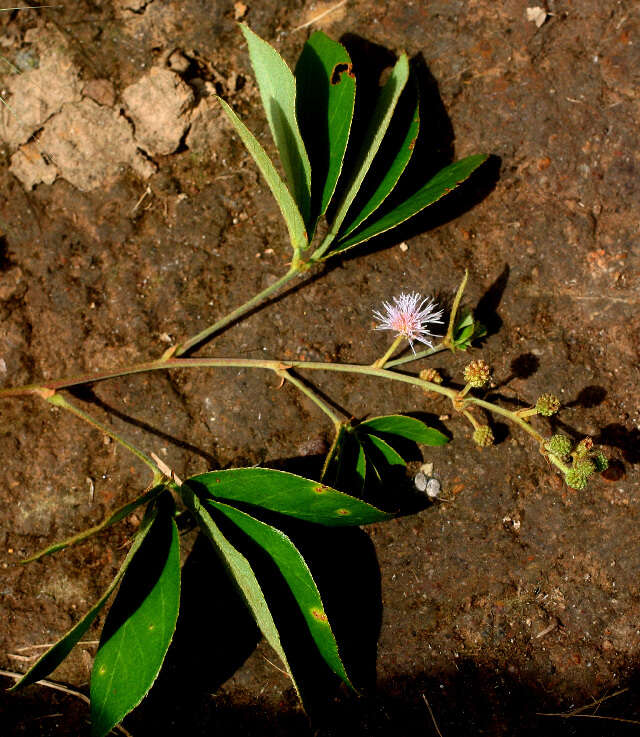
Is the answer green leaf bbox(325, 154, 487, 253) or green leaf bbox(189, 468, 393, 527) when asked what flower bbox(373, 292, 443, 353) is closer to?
green leaf bbox(325, 154, 487, 253)

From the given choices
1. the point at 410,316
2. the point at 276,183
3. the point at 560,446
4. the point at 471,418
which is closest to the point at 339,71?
the point at 276,183

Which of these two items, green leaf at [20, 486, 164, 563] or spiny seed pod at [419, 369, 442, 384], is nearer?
green leaf at [20, 486, 164, 563]

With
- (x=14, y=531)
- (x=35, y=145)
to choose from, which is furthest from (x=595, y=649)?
(x=35, y=145)

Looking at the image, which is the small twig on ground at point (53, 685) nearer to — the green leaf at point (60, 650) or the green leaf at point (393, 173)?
the green leaf at point (60, 650)

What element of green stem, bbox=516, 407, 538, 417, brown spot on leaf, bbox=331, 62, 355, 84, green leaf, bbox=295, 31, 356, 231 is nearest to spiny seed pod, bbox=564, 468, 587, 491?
green stem, bbox=516, 407, 538, 417

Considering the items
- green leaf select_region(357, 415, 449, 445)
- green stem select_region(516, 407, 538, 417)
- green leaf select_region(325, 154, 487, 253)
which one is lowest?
green leaf select_region(357, 415, 449, 445)

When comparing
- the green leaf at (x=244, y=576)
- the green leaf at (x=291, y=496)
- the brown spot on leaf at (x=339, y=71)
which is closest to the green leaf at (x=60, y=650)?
the green leaf at (x=244, y=576)

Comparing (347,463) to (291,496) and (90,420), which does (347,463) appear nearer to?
(291,496)

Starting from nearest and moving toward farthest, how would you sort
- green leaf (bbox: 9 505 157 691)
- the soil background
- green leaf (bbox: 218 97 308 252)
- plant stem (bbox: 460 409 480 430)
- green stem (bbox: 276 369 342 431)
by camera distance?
A: 1. green leaf (bbox: 9 505 157 691)
2. green leaf (bbox: 218 97 308 252)
3. plant stem (bbox: 460 409 480 430)
4. green stem (bbox: 276 369 342 431)
5. the soil background
